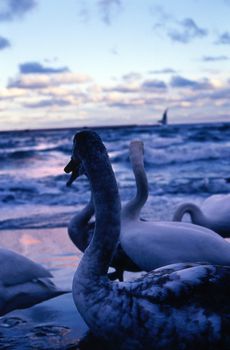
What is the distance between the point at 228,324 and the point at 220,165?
868 inches

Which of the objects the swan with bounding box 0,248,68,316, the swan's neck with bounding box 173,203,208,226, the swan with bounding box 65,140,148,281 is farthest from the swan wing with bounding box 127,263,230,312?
the swan's neck with bounding box 173,203,208,226

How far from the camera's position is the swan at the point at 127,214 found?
6445 mm

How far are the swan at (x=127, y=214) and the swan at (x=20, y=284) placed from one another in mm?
1279

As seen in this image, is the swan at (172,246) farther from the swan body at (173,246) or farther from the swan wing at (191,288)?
the swan wing at (191,288)

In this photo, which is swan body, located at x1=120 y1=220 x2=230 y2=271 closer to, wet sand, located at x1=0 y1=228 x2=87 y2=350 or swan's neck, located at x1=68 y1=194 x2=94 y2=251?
wet sand, located at x1=0 y1=228 x2=87 y2=350

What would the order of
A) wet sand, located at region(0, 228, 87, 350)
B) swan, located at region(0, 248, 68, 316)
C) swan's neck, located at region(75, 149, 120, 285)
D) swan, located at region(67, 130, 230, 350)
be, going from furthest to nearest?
swan, located at region(0, 248, 68, 316)
wet sand, located at region(0, 228, 87, 350)
swan's neck, located at region(75, 149, 120, 285)
swan, located at region(67, 130, 230, 350)

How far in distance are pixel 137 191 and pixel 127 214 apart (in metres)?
0.56

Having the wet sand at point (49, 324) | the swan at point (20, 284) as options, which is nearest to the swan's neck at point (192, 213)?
the wet sand at point (49, 324)

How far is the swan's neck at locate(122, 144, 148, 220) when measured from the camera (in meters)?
6.49

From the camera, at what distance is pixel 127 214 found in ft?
21.0

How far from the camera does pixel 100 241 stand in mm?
4090

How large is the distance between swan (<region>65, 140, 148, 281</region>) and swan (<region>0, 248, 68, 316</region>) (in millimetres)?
1279

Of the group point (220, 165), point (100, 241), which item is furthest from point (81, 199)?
point (220, 165)

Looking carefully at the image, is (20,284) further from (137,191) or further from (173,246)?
(137,191)
